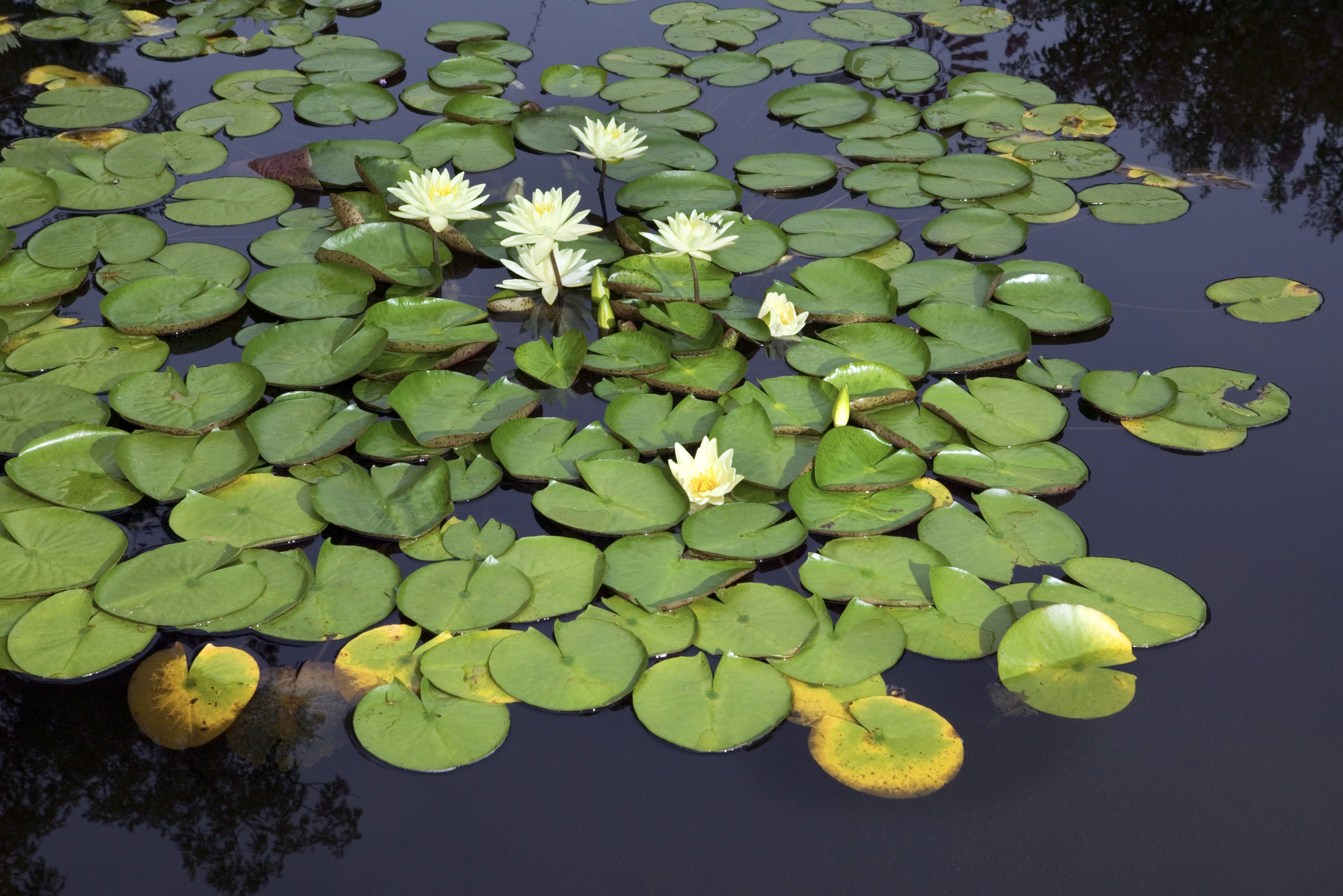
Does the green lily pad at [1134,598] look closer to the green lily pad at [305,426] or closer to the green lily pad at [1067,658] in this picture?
the green lily pad at [1067,658]

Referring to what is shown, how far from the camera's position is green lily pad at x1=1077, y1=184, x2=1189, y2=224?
382 centimetres

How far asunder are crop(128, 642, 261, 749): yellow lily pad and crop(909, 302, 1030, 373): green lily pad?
222 cm

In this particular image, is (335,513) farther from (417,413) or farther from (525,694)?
(525,694)

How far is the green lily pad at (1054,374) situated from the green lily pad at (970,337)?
54 mm

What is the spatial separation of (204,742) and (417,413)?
109cm

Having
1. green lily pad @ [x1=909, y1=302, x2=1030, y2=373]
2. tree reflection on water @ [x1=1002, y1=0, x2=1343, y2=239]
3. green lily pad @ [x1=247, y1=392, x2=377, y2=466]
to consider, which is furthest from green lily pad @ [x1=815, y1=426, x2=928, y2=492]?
tree reflection on water @ [x1=1002, y1=0, x2=1343, y2=239]

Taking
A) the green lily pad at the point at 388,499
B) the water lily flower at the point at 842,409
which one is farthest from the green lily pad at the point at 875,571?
the green lily pad at the point at 388,499

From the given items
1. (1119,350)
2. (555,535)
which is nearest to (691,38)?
(1119,350)

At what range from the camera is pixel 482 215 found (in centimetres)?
324

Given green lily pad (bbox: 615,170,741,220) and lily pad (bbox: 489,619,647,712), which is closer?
lily pad (bbox: 489,619,647,712)

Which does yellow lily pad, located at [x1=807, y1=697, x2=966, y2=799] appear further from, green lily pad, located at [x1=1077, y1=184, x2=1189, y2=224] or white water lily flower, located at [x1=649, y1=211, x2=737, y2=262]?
green lily pad, located at [x1=1077, y1=184, x2=1189, y2=224]

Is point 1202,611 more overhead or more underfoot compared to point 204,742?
more overhead

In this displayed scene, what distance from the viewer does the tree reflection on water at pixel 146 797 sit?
6.10ft

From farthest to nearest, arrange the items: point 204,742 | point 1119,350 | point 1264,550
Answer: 1. point 1119,350
2. point 1264,550
3. point 204,742
